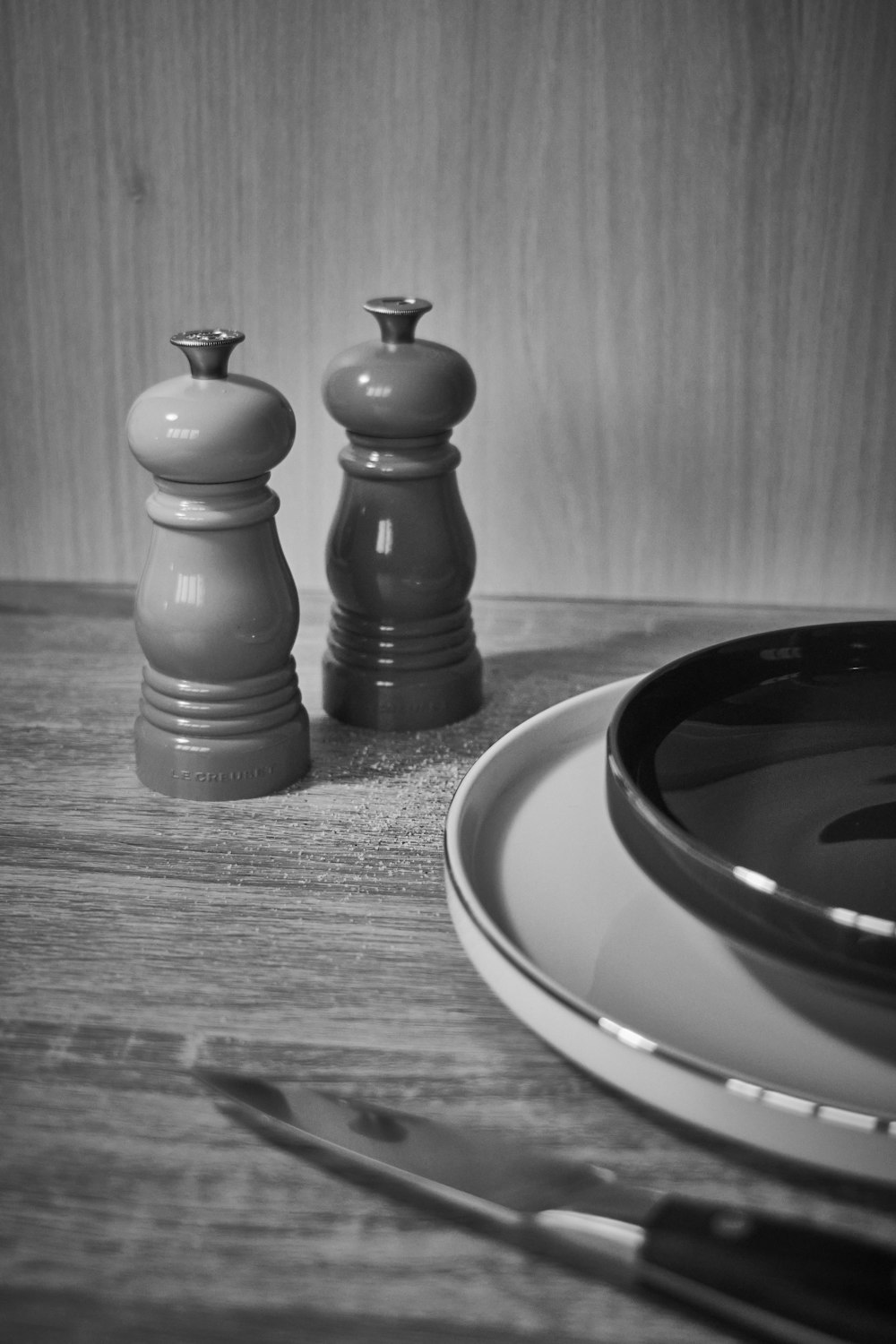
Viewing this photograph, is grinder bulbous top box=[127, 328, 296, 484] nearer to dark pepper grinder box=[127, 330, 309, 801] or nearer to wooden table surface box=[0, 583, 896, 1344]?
dark pepper grinder box=[127, 330, 309, 801]

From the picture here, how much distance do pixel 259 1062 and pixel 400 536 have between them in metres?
0.31

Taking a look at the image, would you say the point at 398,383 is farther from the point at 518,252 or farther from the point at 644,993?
the point at 644,993

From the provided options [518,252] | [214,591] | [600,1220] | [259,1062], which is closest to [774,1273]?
[600,1220]

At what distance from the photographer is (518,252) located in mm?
797

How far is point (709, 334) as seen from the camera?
0.80m

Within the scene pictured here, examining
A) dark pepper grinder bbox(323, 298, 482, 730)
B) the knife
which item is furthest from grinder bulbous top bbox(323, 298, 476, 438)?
the knife

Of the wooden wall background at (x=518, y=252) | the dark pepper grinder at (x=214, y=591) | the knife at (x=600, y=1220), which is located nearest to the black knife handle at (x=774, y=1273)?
the knife at (x=600, y=1220)

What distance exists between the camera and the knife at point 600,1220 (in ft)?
0.88

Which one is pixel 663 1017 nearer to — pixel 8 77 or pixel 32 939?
pixel 32 939

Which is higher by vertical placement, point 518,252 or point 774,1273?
point 518,252

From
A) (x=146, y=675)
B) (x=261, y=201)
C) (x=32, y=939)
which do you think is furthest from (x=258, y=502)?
(x=261, y=201)

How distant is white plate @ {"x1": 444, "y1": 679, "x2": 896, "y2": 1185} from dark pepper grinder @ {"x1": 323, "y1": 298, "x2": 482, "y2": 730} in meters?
0.16

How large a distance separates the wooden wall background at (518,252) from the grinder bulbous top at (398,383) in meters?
0.19

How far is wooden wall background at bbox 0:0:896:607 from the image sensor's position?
76cm
